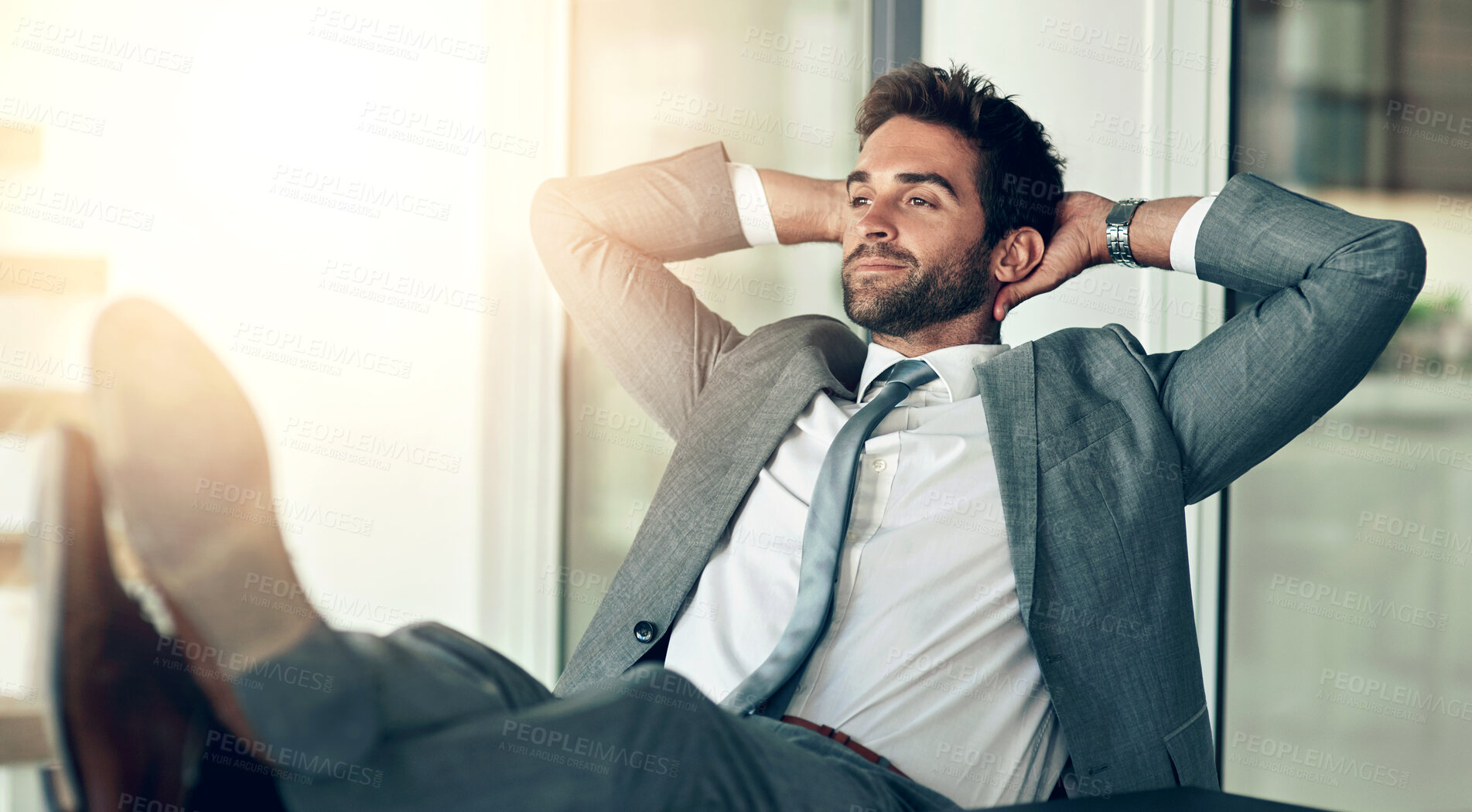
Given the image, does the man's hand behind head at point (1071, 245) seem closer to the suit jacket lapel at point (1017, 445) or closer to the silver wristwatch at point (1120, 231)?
the silver wristwatch at point (1120, 231)

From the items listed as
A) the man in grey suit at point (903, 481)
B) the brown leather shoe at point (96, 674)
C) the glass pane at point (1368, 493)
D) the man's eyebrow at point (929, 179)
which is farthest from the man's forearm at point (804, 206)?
the brown leather shoe at point (96, 674)

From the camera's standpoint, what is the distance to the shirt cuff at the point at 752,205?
1.75 meters

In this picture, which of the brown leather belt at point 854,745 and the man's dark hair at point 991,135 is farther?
the man's dark hair at point 991,135

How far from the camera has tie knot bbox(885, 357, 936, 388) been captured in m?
1.53

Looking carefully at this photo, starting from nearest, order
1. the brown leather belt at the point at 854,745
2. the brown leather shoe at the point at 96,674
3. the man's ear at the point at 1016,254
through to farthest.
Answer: the brown leather shoe at the point at 96,674
the brown leather belt at the point at 854,745
the man's ear at the point at 1016,254

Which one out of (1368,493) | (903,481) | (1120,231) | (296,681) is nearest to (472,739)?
(296,681)

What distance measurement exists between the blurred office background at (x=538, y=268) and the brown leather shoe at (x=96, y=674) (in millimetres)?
1251

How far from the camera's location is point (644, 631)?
1.45 meters

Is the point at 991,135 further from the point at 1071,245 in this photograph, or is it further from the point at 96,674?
the point at 96,674

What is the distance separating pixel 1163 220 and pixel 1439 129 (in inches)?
24.5

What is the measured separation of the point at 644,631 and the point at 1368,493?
1318 millimetres

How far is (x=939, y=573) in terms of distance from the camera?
1.32 metres

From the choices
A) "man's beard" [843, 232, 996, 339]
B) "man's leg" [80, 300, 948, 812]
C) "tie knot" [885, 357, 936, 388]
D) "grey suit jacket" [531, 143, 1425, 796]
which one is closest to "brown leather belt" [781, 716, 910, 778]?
"grey suit jacket" [531, 143, 1425, 796]

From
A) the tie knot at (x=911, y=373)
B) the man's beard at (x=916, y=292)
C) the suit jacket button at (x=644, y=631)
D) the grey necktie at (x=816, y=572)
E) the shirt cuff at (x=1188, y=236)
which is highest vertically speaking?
the shirt cuff at (x=1188, y=236)
